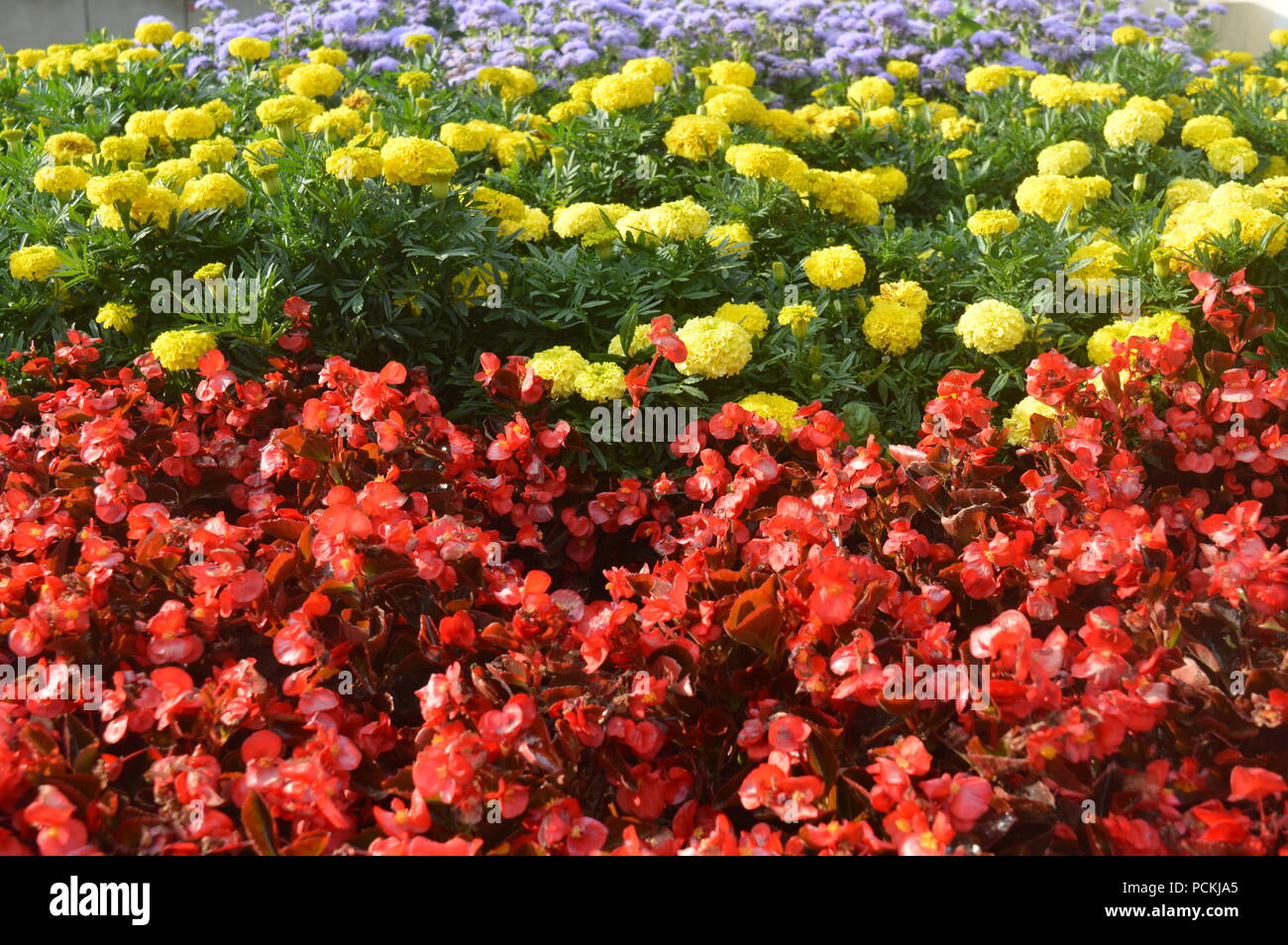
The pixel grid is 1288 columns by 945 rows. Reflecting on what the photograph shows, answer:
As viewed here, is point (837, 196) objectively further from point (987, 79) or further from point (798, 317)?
point (987, 79)

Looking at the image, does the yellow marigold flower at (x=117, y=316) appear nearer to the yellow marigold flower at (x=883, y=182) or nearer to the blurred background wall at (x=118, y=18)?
the yellow marigold flower at (x=883, y=182)

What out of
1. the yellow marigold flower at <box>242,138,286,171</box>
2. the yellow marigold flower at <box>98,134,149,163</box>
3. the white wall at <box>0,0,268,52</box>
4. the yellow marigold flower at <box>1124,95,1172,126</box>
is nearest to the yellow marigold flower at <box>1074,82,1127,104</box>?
the yellow marigold flower at <box>1124,95,1172,126</box>

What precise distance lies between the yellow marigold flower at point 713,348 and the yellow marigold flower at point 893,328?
0.46 metres

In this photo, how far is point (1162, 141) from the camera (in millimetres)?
4730

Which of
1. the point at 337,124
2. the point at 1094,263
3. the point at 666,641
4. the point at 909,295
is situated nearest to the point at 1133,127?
→ the point at 1094,263

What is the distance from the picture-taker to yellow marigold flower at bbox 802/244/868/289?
10.3 ft

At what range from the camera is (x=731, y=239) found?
3.29 m

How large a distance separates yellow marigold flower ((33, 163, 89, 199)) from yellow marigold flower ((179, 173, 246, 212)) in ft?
1.33

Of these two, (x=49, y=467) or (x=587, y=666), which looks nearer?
(x=587, y=666)

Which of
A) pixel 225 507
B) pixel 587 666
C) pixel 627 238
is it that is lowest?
pixel 225 507

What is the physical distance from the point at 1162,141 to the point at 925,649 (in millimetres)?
3823
